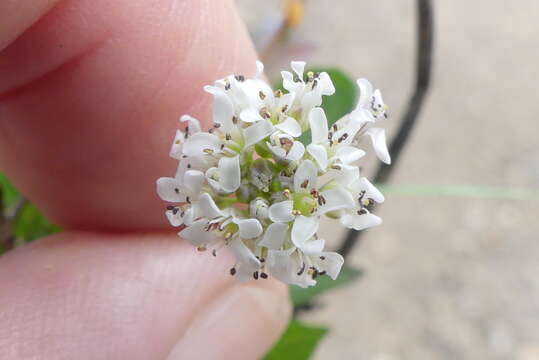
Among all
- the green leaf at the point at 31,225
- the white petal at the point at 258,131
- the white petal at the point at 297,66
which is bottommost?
the green leaf at the point at 31,225

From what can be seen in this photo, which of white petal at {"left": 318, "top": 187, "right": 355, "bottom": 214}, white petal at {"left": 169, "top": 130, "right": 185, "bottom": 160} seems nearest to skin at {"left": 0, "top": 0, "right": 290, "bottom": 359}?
white petal at {"left": 169, "top": 130, "right": 185, "bottom": 160}

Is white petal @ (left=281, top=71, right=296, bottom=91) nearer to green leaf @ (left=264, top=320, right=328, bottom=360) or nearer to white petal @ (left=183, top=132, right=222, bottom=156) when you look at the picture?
white petal @ (left=183, top=132, right=222, bottom=156)

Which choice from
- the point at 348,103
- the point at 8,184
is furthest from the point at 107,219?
the point at 348,103

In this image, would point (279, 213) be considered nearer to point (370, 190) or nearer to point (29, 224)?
point (370, 190)

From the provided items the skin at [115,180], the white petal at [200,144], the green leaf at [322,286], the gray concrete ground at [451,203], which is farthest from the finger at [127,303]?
the gray concrete ground at [451,203]

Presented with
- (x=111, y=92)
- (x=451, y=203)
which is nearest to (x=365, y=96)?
(x=111, y=92)

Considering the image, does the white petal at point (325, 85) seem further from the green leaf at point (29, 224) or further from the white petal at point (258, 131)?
the green leaf at point (29, 224)
